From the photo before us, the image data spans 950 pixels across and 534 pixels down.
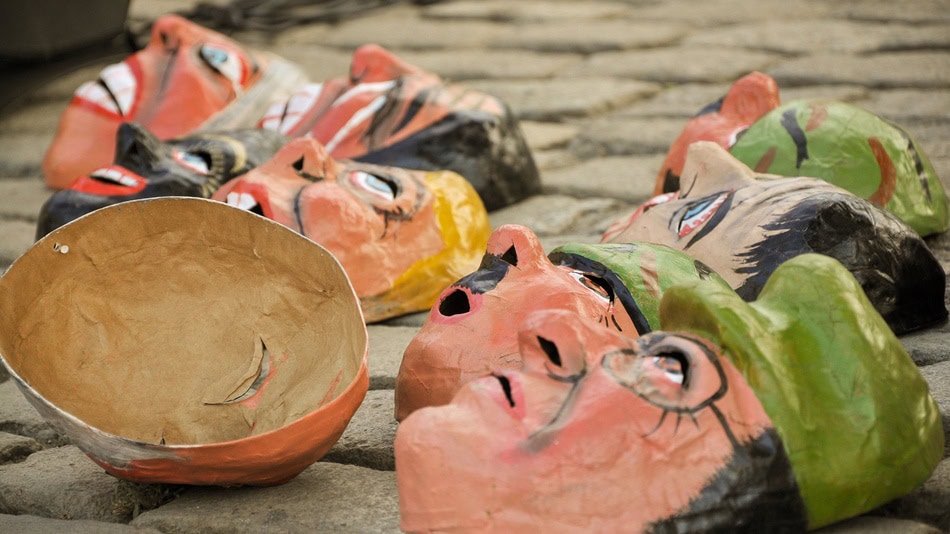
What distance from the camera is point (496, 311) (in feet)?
5.98

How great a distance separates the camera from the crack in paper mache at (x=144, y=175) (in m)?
2.81

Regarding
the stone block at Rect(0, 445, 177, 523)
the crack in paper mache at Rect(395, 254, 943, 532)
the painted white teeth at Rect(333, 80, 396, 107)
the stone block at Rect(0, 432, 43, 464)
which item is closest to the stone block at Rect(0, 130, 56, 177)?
the painted white teeth at Rect(333, 80, 396, 107)

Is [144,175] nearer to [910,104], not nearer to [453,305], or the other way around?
[453,305]

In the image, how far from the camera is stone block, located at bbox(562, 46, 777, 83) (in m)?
4.86

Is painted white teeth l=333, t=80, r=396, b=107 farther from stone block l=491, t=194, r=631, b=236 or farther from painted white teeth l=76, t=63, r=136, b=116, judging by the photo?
painted white teeth l=76, t=63, r=136, b=116

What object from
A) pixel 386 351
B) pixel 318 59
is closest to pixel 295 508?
pixel 386 351

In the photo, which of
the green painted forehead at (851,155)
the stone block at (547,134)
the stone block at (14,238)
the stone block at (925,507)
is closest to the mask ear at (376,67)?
Result: the stone block at (547,134)

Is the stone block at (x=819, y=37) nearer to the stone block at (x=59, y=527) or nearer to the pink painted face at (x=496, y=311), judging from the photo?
the pink painted face at (x=496, y=311)

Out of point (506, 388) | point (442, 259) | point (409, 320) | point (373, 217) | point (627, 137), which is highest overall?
point (506, 388)

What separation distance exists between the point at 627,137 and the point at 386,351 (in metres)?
1.92

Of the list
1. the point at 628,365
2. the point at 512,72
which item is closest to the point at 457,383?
the point at 628,365

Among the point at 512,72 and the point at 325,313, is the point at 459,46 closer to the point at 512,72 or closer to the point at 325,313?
the point at 512,72

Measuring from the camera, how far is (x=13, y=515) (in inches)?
71.9

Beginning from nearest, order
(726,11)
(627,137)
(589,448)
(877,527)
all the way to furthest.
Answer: (589,448) → (877,527) → (627,137) → (726,11)
